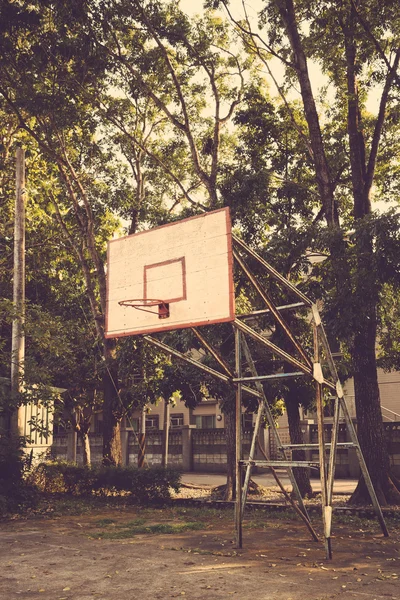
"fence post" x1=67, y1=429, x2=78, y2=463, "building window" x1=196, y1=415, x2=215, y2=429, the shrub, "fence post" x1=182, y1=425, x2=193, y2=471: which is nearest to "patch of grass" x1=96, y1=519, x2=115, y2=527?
the shrub

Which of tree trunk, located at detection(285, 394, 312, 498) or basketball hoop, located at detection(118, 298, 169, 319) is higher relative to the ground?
basketball hoop, located at detection(118, 298, 169, 319)

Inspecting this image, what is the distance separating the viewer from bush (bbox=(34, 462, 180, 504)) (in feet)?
52.2

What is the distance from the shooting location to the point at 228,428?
54.7 feet

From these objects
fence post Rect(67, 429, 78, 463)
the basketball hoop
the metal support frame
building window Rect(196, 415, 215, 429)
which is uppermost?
the basketball hoop

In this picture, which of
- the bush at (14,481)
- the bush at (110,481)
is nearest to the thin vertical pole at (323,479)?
the bush at (110,481)

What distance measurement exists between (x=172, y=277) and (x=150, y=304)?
0.55m

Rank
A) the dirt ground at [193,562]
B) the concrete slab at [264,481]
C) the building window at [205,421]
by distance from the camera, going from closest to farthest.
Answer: the dirt ground at [193,562]
the concrete slab at [264,481]
the building window at [205,421]

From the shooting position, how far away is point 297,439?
1616 centimetres

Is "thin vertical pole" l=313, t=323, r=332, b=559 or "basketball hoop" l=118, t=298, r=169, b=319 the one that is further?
"basketball hoop" l=118, t=298, r=169, b=319

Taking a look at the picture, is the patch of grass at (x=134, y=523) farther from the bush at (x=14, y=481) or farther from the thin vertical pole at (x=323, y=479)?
the thin vertical pole at (x=323, y=479)

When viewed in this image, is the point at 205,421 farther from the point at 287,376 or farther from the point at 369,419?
the point at 287,376

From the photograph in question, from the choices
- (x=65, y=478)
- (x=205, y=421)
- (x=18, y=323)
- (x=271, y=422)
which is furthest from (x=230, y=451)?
(x=205, y=421)

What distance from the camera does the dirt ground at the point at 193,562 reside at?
6695mm

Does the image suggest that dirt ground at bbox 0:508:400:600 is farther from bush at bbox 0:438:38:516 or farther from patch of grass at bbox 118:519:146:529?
bush at bbox 0:438:38:516
